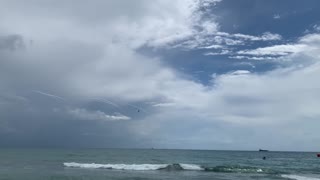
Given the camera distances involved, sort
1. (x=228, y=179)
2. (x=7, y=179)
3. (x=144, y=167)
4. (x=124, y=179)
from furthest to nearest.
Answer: (x=144, y=167), (x=228, y=179), (x=124, y=179), (x=7, y=179)

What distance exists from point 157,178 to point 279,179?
43.7ft

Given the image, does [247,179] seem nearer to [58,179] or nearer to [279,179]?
[279,179]

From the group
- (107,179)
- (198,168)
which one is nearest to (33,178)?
(107,179)

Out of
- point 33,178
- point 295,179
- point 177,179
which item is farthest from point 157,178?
point 295,179

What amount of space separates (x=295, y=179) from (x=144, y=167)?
20076 millimetres

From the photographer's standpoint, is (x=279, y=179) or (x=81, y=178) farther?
(x=279, y=179)

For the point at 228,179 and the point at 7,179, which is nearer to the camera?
the point at 7,179

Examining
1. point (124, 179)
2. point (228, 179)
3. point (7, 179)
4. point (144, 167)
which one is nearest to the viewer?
point (7, 179)

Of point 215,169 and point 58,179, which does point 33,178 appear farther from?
point 215,169

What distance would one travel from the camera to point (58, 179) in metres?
32.8

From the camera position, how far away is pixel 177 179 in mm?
35594

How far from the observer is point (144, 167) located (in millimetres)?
49562

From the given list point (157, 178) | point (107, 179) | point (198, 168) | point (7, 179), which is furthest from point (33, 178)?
point (198, 168)

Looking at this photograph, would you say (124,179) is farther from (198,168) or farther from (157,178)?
(198,168)
